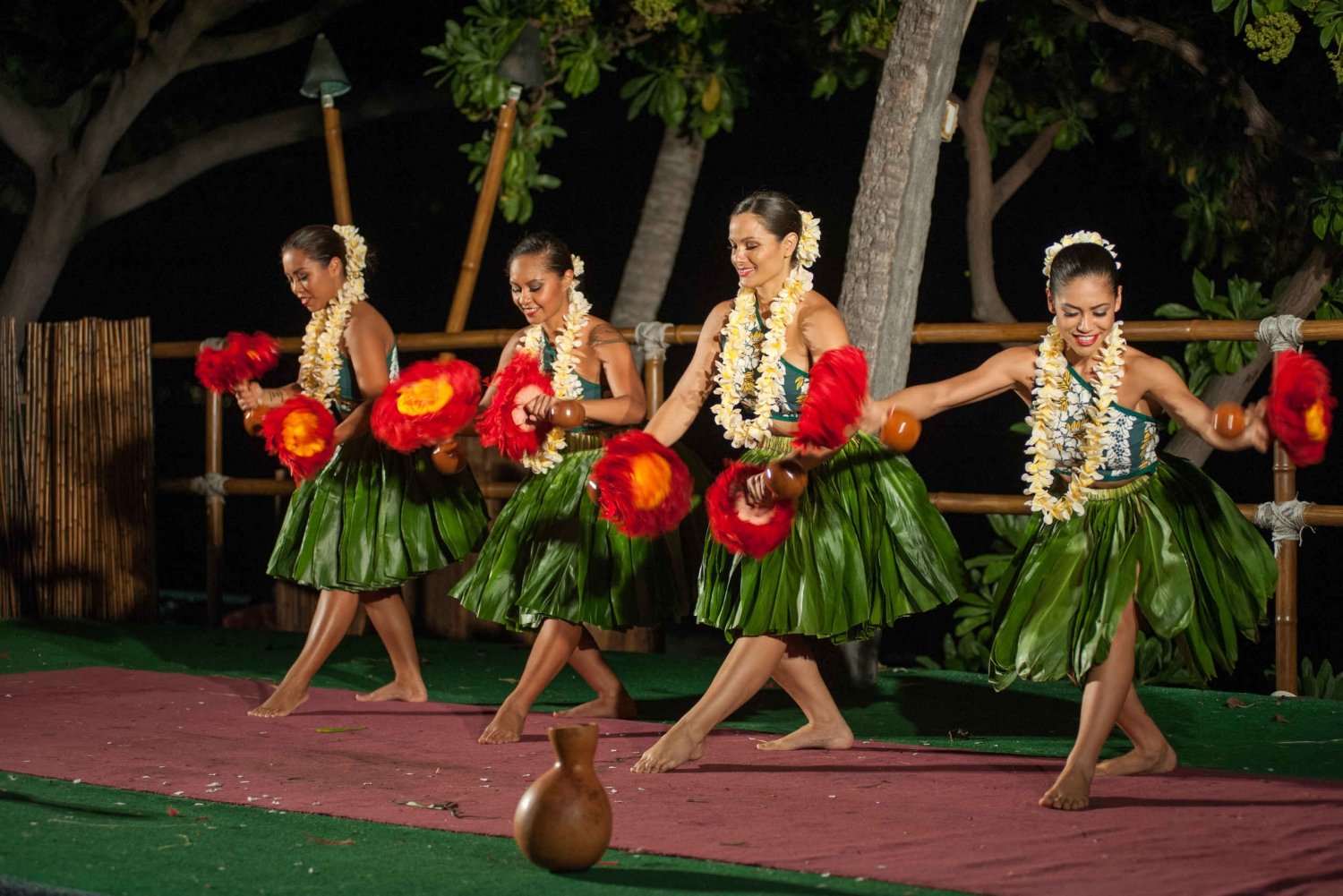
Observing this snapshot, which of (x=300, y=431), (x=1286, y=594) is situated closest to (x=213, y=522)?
(x=300, y=431)

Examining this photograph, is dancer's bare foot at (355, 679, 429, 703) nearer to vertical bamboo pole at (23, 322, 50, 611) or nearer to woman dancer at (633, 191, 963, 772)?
woman dancer at (633, 191, 963, 772)

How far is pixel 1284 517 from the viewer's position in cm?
516

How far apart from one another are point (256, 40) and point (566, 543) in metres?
5.23

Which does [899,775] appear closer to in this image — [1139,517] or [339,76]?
[1139,517]

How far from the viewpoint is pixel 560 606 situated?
15.0 ft

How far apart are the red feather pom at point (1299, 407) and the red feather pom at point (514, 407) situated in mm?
1881

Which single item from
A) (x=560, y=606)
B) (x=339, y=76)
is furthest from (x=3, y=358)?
(x=560, y=606)

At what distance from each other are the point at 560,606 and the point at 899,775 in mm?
1061

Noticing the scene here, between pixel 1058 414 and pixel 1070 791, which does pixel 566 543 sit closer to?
pixel 1058 414

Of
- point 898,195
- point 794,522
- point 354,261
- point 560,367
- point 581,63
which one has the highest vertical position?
point 581,63

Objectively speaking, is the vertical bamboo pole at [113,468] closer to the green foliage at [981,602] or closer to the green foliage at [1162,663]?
the green foliage at [981,602]

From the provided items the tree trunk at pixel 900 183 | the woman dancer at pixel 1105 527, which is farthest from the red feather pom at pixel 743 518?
the tree trunk at pixel 900 183

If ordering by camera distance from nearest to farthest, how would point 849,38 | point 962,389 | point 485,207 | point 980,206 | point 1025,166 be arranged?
point 962,389
point 849,38
point 980,206
point 485,207
point 1025,166

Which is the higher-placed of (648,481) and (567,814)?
(648,481)
